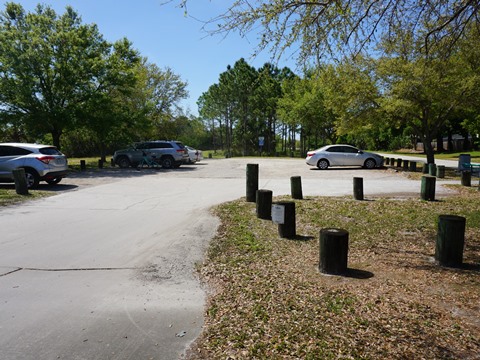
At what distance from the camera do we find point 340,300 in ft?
13.6

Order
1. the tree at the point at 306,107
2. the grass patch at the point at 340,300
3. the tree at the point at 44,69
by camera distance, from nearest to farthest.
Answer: the grass patch at the point at 340,300 < the tree at the point at 44,69 < the tree at the point at 306,107

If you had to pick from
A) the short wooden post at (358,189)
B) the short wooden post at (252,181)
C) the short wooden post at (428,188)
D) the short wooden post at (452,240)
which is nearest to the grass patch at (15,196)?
the short wooden post at (252,181)

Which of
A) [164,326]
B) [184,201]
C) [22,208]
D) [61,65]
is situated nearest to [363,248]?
[164,326]

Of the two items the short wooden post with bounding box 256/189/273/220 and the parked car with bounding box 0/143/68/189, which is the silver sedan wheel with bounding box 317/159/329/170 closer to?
the parked car with bounding box 0/143/68/189

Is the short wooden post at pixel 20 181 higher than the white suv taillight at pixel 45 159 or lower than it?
lower

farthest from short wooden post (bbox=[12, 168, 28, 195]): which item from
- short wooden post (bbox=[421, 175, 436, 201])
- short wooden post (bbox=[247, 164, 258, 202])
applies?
short wooden post (bbox=[421, 175, 436, 201])

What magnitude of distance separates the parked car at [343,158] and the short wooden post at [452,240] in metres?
18.3

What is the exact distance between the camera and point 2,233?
7.45 metres

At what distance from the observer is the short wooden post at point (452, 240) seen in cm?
533

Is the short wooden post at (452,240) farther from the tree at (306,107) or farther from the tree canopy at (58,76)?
the tree at (306,107)

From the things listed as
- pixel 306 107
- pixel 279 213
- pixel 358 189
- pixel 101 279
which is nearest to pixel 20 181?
pixel 101 279

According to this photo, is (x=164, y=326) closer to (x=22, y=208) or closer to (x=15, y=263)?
(x=15, y=263)

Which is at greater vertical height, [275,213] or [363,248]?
[275,213]

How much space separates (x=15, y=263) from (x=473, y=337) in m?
5.89
